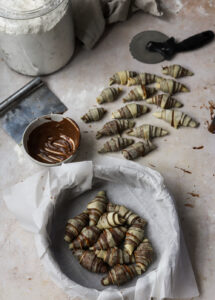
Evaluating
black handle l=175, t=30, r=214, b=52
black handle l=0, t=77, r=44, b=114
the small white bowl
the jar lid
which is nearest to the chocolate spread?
the small white bowl

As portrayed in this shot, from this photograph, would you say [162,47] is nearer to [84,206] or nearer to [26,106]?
[26,106]

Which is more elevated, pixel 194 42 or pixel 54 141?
pixel 54 141

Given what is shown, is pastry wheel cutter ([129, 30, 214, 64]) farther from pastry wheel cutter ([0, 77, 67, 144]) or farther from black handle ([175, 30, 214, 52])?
pastry wheel cutter ([0, 77, 67, 144])

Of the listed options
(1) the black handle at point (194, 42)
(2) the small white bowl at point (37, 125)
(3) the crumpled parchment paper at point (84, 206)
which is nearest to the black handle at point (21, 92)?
(2) the small white bowl at point (37, 125)

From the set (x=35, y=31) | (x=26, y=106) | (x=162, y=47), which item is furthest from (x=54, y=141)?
(x=162, y=47)

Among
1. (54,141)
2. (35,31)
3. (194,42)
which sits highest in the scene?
(35,31)

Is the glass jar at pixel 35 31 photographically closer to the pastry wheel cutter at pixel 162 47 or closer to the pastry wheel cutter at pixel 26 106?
the pastry wheel cutter at pixel 26 106
